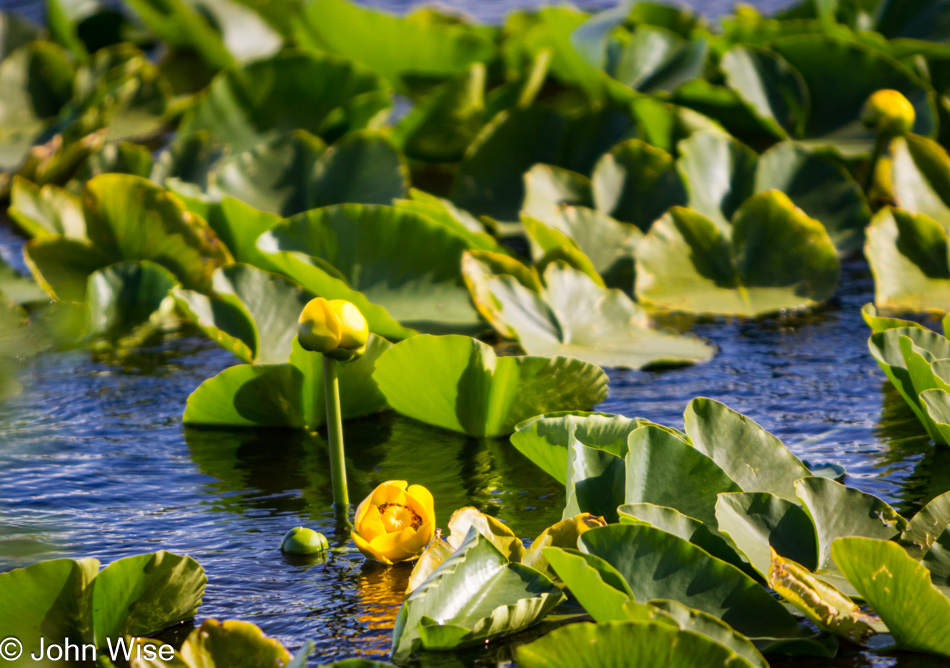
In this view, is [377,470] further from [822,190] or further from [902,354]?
[822,190]

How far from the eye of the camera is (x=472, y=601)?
0.94 metres

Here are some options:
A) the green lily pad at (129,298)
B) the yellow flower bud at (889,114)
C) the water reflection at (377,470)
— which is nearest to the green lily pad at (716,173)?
the yellow flower bud at (889,114)

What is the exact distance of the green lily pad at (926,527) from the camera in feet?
3.24

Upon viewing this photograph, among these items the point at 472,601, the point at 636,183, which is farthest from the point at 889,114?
the point at 472,601

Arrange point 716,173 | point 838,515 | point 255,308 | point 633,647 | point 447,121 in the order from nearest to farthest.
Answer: point 633,647 < point 838,515 < point 255,308 < point 716,173 < point 447,121

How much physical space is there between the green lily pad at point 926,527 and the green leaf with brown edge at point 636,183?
113cm

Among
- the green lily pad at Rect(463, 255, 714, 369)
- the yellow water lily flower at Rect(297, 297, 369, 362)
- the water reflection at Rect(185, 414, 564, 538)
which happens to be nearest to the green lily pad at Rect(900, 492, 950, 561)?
the water reflection at Rect(185, 414, 564, 538)

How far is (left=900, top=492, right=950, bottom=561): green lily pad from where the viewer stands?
986 mm

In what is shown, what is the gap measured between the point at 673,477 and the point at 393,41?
1863mm

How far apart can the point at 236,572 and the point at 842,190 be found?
4.75ft

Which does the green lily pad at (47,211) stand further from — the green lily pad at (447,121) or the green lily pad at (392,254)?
the green lily pad at (447,121)

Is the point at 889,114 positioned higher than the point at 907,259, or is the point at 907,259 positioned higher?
the point at 889,114

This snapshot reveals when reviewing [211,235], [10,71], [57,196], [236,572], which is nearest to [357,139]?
[211,235]

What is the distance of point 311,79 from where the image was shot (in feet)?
7.99
